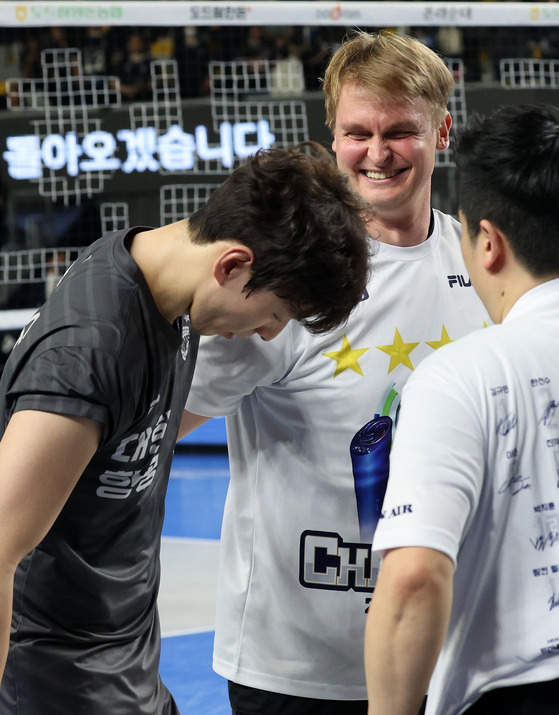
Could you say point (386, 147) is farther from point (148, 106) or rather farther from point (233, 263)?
point (148, 106)

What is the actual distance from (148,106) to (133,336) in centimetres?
604

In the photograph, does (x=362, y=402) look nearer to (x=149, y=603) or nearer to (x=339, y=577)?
(x=339, y=577)

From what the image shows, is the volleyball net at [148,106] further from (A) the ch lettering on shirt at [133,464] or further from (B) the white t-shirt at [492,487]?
(B) the white t-shirt at [492,487]

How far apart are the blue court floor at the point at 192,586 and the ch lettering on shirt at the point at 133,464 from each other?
2.45 meters

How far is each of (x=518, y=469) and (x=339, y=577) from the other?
987 millimetres

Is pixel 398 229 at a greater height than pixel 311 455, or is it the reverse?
pixel 398 229

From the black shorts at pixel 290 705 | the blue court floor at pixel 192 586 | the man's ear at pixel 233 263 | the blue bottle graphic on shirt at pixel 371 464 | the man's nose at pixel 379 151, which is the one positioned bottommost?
the blue court floor at pixel 192 586

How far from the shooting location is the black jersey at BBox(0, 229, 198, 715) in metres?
1.67

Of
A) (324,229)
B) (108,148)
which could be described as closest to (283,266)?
(324,229)

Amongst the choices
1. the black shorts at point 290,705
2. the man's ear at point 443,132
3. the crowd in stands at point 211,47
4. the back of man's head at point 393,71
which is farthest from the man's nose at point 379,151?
the crowd in stands at point 211,47

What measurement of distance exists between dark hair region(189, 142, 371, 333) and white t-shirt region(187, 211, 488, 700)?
1.27 feet

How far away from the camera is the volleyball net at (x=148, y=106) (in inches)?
246

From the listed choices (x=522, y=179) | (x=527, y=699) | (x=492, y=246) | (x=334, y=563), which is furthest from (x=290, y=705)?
(x=522, y=179)

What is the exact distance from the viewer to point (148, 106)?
7.41 m
